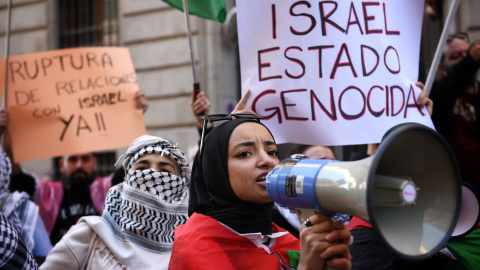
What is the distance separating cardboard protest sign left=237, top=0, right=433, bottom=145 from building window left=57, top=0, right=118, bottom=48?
29.0 ft

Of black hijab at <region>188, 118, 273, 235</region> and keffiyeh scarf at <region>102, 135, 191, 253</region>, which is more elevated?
black hijab at <region>188, 118, 273, 235</region>

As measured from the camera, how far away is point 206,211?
7.79ft

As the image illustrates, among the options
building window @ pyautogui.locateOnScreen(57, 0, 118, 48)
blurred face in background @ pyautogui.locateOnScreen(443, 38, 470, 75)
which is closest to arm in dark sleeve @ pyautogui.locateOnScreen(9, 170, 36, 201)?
blurred face in background @ pyautogui.locateOnScreen(443, 38, 470, 75)

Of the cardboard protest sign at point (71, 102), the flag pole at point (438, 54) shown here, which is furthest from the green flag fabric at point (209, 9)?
the flag pole at point (438, 54)

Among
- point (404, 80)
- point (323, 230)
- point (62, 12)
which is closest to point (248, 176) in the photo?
point (323, 230)

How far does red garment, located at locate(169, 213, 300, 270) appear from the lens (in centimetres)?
212

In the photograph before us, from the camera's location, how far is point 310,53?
3109 mm

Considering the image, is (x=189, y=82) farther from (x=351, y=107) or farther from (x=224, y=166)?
(x=224, y=166)

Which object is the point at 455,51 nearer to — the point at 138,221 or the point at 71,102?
the point at 138,221

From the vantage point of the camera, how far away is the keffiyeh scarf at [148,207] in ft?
10.3

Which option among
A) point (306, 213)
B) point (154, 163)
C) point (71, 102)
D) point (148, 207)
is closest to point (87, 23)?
point (71, 102)

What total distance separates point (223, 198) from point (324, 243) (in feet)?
1.98

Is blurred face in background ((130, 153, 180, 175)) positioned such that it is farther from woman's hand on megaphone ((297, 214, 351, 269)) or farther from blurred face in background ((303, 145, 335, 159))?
→ woman's hand on megaphone ((297, 214, 351, 269))

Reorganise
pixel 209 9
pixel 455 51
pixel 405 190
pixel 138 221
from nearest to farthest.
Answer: pixel 405 190
pixel 138 221
pixel 209 9
pixel 455 51
